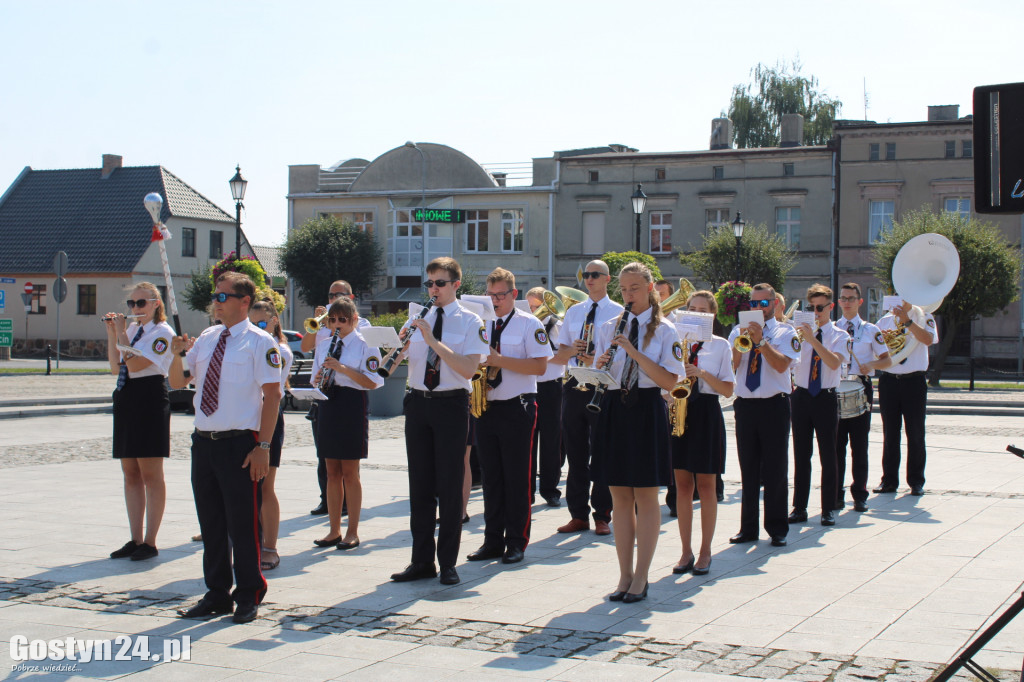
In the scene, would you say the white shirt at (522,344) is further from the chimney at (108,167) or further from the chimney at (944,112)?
the chimney at (108,167)

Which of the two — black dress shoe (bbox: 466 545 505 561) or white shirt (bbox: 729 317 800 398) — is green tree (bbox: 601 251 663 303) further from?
black dress shoe (bbox: 466 545 505 561)

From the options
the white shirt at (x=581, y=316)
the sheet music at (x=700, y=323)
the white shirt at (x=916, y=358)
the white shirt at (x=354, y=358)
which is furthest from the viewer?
the white shirt at (x=916, y=358)

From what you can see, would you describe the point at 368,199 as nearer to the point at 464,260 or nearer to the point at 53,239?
the point at 464,260

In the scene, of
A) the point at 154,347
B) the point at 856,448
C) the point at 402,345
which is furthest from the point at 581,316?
the point at 154,347

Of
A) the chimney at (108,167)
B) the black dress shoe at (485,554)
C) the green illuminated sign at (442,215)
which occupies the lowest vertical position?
the black dress shoe at (485,554)

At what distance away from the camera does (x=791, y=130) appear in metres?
45.0

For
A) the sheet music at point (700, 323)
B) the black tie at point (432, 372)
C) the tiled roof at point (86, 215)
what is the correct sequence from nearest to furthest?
the black tie at point (432, 372) < the sheet music at point (700, 323) < the tiled roof at point (86, 215)

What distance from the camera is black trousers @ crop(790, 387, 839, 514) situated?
351 inches

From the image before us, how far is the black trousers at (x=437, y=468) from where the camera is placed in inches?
266

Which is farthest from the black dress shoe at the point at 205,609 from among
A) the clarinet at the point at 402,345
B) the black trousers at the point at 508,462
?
the black trousers at the point at 508,462

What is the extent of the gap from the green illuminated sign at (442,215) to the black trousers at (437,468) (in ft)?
122

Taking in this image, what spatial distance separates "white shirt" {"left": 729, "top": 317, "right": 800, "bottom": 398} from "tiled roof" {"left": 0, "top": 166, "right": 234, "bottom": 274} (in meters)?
44.8

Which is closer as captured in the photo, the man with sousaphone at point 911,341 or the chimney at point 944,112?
the man with sousaphone at point 911,341

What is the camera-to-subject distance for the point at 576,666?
195 inches
